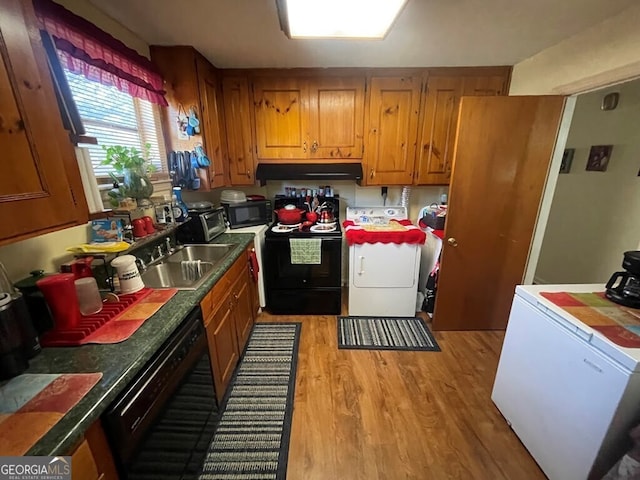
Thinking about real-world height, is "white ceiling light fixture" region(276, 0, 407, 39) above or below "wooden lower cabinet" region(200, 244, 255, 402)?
above

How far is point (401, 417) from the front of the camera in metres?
1.60

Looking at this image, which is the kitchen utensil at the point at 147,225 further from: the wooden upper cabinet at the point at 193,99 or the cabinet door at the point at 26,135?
the cabinet door at the point at 26,135

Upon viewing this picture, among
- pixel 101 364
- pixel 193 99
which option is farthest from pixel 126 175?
pixel 101 364

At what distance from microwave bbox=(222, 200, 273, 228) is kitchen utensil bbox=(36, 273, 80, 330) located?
1.49m

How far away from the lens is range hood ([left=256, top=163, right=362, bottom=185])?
7.95 ft

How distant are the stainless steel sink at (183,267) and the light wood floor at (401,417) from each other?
1.01 metres

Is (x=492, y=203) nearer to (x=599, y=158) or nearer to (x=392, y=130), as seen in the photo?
(x=392, y=130)

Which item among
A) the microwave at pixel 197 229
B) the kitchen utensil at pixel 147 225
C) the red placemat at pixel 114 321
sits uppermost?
the kitchen utensil at pixel 147 225

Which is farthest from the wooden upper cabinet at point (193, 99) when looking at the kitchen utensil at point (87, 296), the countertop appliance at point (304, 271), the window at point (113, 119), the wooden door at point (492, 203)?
the wooden door at point (492, 203)

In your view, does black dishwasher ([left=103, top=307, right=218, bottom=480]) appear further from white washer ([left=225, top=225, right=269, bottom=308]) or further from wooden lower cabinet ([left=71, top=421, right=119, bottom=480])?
white washer ([left=225, top=225, right=269, bottom=308])

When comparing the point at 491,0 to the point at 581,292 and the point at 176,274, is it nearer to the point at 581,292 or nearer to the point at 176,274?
the point at 581,292

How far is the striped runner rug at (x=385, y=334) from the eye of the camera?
218cm

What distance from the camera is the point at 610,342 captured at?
982 mm

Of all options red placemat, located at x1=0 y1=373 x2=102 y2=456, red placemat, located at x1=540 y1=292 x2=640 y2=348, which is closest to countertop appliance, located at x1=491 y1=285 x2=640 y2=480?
red placemat, located at x1=540 y1=292 x2=640 y2=348
